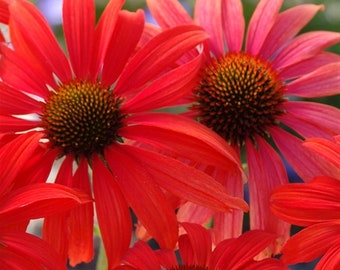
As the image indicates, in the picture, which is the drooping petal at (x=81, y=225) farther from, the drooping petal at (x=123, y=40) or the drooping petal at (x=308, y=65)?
the drooping petal at (x=308, y=65)

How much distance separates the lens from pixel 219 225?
676 millimetres

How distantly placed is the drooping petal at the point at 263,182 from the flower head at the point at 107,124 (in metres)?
0.07

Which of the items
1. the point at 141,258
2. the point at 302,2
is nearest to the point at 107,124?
the point at 141,258

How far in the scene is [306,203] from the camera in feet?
1.90

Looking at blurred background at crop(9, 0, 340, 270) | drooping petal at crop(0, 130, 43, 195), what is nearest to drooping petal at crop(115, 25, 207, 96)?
drooping petal at crop(0, 130, 43, 195)

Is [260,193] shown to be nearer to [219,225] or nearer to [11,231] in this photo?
[219,225]

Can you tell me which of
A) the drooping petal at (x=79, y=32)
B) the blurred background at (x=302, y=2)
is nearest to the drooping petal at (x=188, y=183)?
the drooping petal at (x=79, y=32)

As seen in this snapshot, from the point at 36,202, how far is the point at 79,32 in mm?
178

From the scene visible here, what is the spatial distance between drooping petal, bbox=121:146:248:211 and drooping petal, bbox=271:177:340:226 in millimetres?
28

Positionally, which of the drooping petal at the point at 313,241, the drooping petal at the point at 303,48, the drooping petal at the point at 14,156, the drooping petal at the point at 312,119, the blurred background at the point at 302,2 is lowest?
the drooping petal at the point at 313,241

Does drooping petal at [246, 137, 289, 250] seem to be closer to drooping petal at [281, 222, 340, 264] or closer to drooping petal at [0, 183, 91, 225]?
drooping petal at [281, 222, 340, 264]

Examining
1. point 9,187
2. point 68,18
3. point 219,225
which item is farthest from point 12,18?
point 219,225

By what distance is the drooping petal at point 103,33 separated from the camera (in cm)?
65

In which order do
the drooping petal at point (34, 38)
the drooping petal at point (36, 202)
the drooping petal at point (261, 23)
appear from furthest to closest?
the drooping petal at point (261, 23)
the drooping petal at point (34, 38)
the drooping petal at point (36, 202)
